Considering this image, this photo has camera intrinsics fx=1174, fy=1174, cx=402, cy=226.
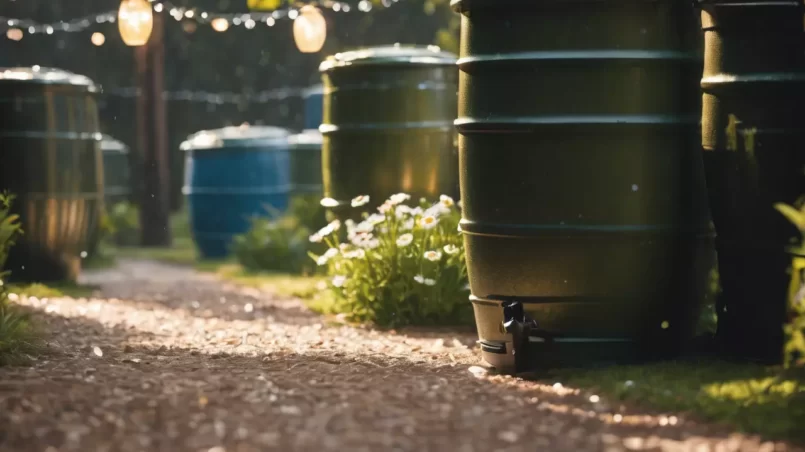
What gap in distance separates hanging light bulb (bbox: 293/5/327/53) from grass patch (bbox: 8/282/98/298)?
2.63m

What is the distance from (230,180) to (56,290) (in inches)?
183

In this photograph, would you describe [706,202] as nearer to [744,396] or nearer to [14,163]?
[744,396]

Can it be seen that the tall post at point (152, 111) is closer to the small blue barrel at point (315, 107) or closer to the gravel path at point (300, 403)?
the small blue barrel at point (315, 107)

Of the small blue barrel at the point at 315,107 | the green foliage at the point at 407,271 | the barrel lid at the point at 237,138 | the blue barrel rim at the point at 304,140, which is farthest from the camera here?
the small blue barrel at the point at 315,107

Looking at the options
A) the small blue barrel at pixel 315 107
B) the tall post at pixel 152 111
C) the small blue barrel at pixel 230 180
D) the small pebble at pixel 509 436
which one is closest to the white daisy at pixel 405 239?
the small pebble at pixel 509 436

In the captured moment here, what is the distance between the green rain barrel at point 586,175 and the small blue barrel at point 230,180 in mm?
8391

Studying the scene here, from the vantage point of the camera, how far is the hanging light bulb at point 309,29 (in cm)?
971

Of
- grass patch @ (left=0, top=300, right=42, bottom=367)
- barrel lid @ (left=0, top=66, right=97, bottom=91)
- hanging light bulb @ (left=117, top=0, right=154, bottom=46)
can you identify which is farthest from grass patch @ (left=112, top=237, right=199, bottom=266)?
grass patch @ (left=0, top=300, right=42, bottom=367)

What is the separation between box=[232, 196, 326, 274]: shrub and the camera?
35.6ft

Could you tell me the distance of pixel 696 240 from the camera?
4762 millimetres

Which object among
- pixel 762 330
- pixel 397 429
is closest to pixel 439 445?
pixel 397 429

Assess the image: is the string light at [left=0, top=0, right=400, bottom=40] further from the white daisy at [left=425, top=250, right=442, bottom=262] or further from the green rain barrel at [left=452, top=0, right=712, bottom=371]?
the green rain barrel at [left=452, top=0, right=712, bottom=371]

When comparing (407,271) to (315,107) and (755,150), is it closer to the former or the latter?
(755,150)

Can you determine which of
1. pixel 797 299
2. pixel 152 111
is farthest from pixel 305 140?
pixel 797 299
